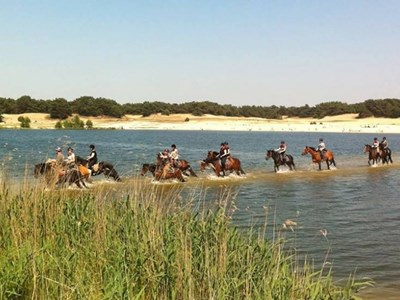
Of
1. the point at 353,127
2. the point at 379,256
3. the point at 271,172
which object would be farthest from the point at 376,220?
the point at 353,127

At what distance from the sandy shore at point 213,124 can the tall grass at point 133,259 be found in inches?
4370

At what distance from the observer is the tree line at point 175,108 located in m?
140

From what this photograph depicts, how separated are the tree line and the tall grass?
134301 millimetres

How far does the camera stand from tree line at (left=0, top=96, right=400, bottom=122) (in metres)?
140

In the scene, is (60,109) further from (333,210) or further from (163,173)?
(333,210)

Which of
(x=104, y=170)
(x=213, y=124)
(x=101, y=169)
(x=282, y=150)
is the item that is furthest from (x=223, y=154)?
(x=213, y=124)

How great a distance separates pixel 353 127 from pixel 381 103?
75.6 ft

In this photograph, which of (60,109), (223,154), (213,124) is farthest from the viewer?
(213,124)

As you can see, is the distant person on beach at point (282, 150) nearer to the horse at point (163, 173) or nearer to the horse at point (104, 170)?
the horse at point (163, 173)

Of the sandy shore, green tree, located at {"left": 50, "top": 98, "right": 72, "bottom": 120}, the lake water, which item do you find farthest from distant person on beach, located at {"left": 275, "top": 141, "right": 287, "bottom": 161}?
green tree, located at {"left": 50, "top": 98, "right": 72, "bottom": 120}

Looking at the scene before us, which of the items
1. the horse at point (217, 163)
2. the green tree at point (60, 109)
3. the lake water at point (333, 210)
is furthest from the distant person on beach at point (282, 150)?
the green tree at point (60, 109)

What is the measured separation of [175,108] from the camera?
165 m

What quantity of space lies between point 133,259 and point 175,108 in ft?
523

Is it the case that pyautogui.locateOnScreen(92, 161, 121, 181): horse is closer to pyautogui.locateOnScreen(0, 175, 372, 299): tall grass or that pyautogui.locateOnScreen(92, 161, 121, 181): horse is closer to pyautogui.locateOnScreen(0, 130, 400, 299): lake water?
pyautogui.locateOnScreen(0, 130, 400, 299): lake water
